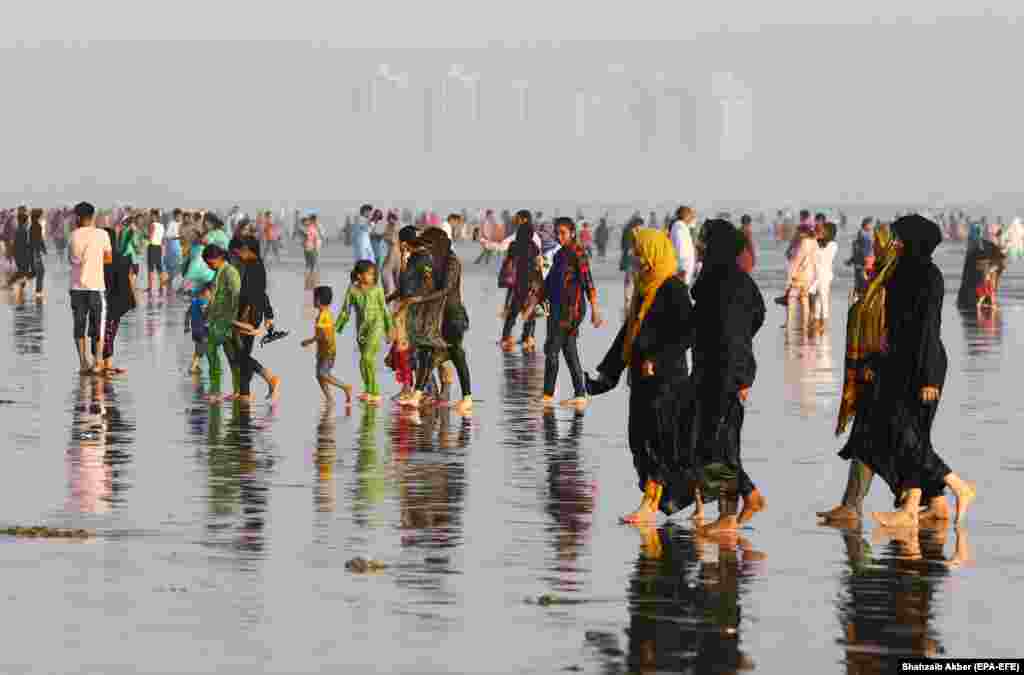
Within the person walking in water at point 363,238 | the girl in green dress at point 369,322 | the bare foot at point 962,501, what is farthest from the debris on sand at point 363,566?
the person walking in water at point 363,238

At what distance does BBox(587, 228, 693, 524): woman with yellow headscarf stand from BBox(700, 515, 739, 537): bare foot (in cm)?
29

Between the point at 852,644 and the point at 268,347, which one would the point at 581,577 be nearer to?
the point at 852,644

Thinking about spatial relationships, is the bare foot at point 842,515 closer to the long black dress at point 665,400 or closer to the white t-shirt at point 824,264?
the long black dress at point 665,400

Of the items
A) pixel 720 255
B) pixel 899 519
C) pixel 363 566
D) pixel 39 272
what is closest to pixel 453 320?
pixel 720 255

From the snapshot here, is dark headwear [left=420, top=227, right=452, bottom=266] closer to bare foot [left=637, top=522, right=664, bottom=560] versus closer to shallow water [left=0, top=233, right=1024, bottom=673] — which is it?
shallow water [left=0, top=233, right=1024, bottom=673]

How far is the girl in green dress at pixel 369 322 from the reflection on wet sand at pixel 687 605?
27.2ft

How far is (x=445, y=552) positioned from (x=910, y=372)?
9.03ft

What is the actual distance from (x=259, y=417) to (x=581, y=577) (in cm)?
893

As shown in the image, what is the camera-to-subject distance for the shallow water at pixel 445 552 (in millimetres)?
9289

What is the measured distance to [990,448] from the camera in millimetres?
17766

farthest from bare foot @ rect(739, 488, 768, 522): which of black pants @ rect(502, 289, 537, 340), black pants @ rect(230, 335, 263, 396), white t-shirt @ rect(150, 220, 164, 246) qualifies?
white t-shirt @ rect(150, 220, 164, 246)

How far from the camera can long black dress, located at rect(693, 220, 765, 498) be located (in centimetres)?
1289

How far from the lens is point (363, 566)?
11.2 metres

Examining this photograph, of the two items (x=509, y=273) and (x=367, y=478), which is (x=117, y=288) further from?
(x=367, y=478)
